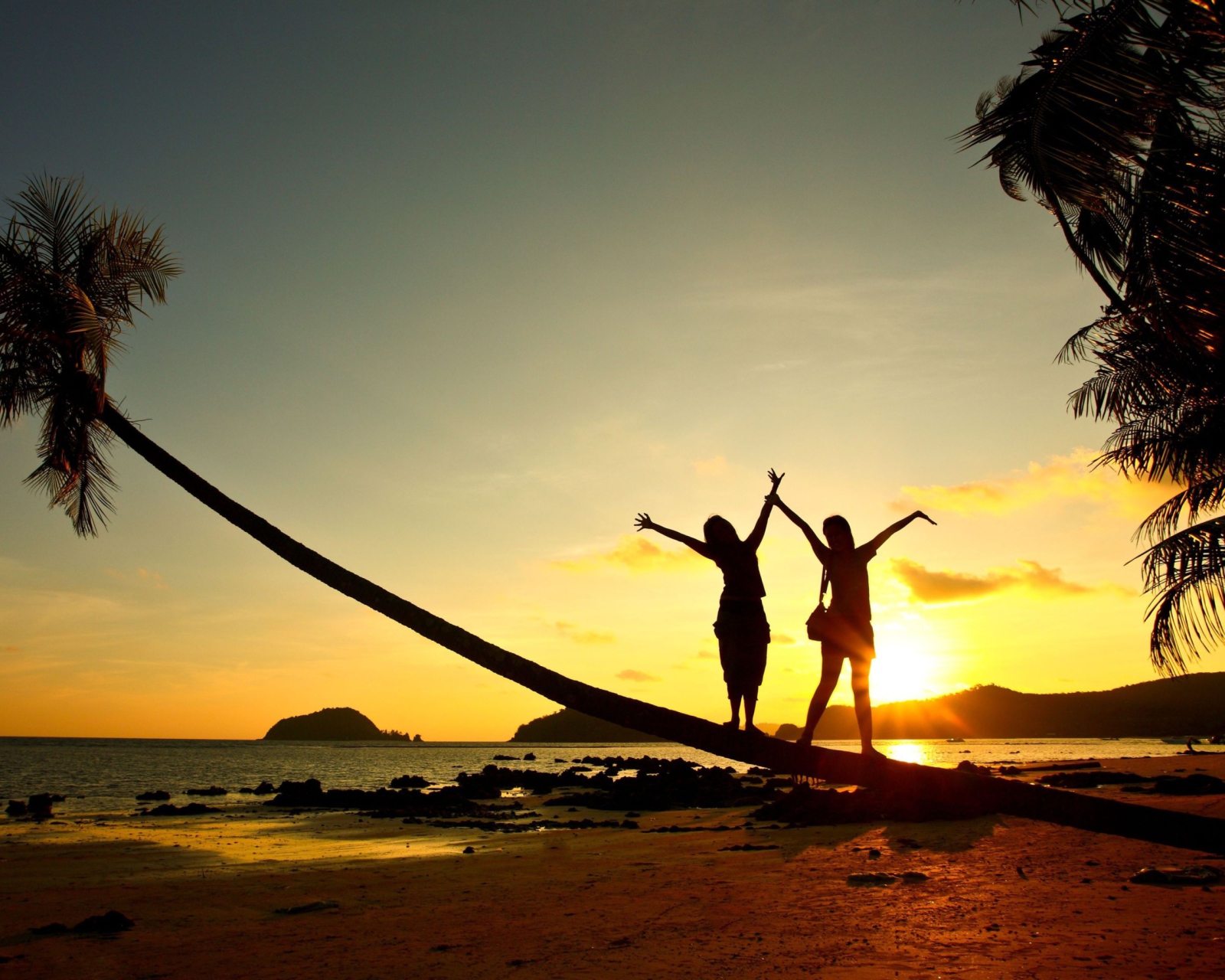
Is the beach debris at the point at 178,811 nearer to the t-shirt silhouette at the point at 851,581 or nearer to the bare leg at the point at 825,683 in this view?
the bare leg at the point at 825,683

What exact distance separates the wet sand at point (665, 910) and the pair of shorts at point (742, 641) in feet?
8.25

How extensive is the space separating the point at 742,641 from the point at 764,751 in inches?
69.7

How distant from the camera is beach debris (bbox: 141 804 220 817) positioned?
94.4 feet

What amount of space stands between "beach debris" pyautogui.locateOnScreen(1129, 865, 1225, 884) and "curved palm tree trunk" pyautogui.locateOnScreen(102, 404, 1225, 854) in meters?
6.81

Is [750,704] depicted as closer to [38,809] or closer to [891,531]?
[891,531]

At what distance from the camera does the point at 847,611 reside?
5.84 meters

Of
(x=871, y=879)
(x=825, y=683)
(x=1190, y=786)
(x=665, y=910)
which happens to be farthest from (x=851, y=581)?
(x=1190, y=786)

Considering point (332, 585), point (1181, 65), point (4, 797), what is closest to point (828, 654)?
point (332, 585)

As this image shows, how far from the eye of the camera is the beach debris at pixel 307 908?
1015 centimetres

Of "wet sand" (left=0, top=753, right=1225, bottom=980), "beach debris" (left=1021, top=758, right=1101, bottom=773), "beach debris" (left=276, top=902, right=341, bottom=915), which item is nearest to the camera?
"wet sand" (left=0, top=753, right=1225, bottom=980)

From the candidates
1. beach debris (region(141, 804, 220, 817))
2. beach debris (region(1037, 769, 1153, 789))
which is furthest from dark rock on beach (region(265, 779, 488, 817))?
beach debris (region(1037, 769, 1153, 789))

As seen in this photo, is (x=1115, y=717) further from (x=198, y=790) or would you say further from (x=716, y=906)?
(x=716, y=906)

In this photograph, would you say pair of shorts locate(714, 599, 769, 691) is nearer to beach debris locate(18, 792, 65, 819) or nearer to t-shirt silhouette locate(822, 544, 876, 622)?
t-shirt silhouette locate(822, 544, 876, 622)

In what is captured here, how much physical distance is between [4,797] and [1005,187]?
50.6m
